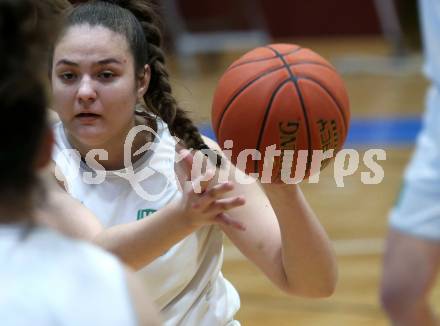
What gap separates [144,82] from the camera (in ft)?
8.57

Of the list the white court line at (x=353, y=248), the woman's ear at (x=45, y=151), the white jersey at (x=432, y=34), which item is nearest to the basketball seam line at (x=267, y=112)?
the white jersey at (x=432, y=34)

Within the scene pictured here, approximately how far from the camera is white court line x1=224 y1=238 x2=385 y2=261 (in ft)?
18.2

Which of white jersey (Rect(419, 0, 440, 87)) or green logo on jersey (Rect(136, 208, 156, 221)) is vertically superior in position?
white jersey (Rect(419, 0, 440, 87))

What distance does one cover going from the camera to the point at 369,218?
6.27 meters

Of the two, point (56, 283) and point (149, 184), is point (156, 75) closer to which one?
point (149, 184)

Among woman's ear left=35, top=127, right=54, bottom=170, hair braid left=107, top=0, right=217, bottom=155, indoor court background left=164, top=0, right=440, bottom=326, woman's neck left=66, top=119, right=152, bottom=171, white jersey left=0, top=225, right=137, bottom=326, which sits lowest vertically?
indoor court background left=164, top=0, right=440, bottom=326

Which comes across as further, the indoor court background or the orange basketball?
the indoor court background

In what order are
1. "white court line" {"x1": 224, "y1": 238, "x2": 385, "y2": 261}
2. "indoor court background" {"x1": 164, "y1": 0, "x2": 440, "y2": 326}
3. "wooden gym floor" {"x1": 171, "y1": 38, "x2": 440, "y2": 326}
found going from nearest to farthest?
"wooden gym floor" {"x1": 171, "y1": 38, "x2": 440, "y2": 326} → "indoor court background" {"x1": 164, "y1": 0, "x2": 440, "y2": 326} → "white court line" {"x1": 224, "y1": 238, "x2": 385, "y2": 261}

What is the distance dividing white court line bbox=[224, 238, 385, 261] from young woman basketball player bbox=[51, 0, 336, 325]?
2.82 m

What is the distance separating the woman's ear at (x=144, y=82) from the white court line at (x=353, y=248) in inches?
115

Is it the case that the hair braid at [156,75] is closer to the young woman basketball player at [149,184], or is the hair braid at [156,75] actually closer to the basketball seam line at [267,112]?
the young woman basketball player at [149,184]

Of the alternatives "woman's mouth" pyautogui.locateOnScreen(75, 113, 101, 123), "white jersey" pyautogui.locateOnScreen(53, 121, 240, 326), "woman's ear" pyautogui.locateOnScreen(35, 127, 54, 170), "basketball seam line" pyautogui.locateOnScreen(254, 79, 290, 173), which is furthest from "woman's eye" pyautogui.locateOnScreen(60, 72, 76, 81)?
"woman's ear" pyautogui.locateOnScreen(35, 127, 54, 170)

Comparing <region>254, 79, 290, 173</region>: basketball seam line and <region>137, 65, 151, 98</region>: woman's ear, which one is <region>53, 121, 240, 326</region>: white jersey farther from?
<region>254, 79, 290, 173</region>: basketball seam line

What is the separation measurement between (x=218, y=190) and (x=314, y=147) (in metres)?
0.50
